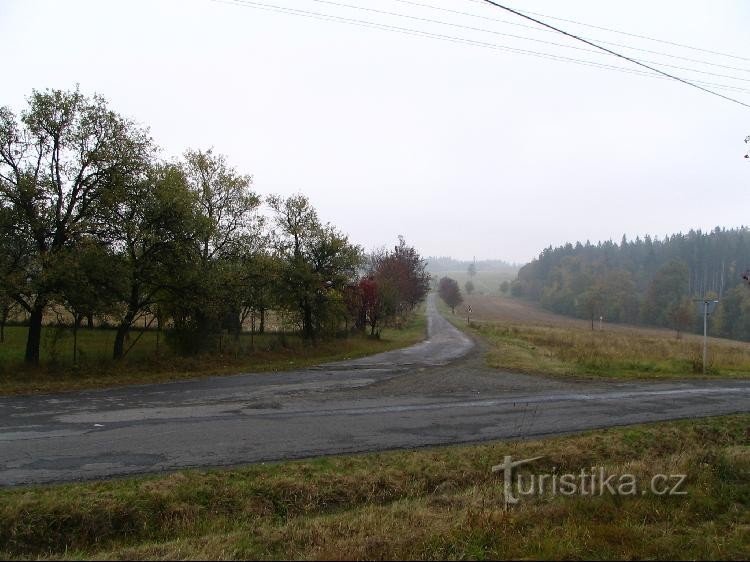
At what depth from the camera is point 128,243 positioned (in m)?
18.3

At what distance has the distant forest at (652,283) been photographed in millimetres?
78438

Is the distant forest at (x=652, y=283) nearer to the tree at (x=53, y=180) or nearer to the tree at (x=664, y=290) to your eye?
the tree at (x=664, y=290)

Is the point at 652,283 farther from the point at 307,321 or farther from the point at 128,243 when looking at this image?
the point at 128,243

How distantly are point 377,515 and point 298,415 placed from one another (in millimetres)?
5718

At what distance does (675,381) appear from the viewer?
18.0 meters

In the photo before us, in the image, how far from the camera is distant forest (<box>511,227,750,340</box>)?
78.4m

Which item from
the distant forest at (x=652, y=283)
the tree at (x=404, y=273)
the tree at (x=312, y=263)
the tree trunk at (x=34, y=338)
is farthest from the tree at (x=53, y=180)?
the distant forest at (x=652, y=283)

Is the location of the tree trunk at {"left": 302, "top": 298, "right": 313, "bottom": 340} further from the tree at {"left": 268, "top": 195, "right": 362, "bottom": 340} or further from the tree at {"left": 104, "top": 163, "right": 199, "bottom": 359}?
the tree at {"left": 104, "top": 163, "right": 199, "bottom": 359}

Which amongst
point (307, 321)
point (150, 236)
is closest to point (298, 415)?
point (150, 236)

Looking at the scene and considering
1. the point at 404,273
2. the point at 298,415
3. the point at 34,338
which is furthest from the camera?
the point at 404,273

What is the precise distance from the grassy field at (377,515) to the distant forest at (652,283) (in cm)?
6008

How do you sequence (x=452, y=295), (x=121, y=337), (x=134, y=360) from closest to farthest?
(x=134, y=360), (x=121, y=337), (x=452, y=295)

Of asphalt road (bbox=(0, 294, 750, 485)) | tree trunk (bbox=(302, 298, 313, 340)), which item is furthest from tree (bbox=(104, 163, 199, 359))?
tree trunk (bbox=(302, 298, 313, 340))

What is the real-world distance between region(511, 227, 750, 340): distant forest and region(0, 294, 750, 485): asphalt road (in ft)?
170
